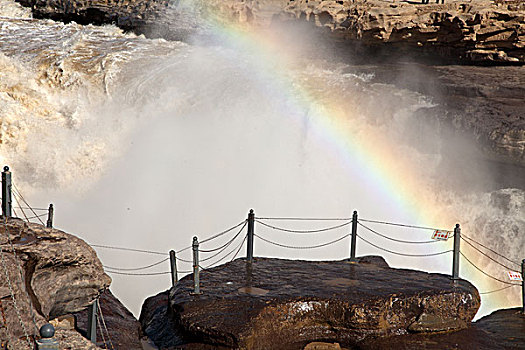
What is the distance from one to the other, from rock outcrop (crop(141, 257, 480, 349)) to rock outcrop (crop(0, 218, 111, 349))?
1601mm

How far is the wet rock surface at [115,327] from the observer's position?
7500 mm

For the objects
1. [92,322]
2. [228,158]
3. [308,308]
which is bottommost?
[92,322]

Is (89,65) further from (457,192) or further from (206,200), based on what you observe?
(457,192)

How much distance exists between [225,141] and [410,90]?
5631mm

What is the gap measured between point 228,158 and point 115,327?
30.2ft

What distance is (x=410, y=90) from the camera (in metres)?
17.2

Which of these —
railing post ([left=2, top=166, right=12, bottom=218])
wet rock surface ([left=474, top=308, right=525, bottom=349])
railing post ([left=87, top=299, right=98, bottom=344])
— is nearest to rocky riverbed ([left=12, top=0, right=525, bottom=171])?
wet rock surface ([left=474, top=308, right=525, bottom=349])

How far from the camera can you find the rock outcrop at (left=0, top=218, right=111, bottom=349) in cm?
481

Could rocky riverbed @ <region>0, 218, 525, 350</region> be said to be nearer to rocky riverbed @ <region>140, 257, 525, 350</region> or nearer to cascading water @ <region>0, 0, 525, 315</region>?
rocky riverbed @ <region>140, 257, 525, 350</region>

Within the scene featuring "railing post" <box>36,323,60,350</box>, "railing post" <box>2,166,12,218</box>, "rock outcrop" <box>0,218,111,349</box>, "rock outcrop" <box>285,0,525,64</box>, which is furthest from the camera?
"rock outcrop" <box>285,0,525,64</box>

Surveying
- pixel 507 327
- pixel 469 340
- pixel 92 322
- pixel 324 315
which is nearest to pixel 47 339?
pixel 92 322

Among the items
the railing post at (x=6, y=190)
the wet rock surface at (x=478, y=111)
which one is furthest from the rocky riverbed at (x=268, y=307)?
the wet rock surface at (x=478, y=111)

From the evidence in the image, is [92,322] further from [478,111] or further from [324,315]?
[478,111]

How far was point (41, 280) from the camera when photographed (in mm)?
5617
